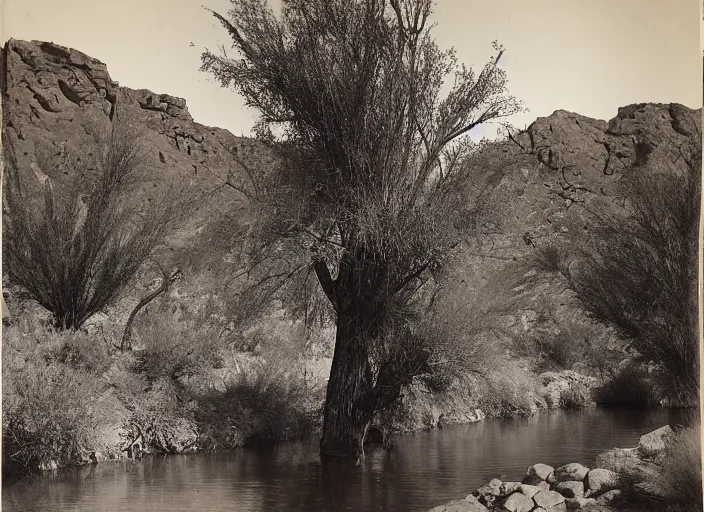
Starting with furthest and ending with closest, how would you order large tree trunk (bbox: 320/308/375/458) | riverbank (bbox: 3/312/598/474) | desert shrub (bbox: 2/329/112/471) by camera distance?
large tree trunk (bbox: 320/308/375/458)
riverbank (bbox: 3/312/598/474)
desert shrub (bbox: 2/329/112/471)

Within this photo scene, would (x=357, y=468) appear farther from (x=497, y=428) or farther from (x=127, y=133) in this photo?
(x=127, y=133)

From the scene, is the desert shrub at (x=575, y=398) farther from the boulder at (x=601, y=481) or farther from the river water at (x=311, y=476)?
the boulder at (x=601, y=481)

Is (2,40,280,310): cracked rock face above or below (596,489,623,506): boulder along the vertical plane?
above

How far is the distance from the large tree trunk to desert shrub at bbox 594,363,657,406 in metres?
Answer: 8.72

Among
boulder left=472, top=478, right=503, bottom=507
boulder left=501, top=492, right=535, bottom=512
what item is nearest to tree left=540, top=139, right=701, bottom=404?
boulder left=472, top=478, right=503, bottom=507

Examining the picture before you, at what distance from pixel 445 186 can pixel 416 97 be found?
1267mm

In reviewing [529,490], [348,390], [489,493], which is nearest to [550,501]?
[529,490]

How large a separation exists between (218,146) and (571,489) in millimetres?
16334

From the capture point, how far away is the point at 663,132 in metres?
25.0

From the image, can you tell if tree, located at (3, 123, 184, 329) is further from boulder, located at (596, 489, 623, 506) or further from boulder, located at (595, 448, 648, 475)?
boulder, located at (596, 489, 623, 506)

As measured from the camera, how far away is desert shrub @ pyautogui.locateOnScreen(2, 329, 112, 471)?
11.2 meters

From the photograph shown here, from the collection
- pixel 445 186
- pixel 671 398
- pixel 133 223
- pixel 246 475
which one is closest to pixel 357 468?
pixel 246 475

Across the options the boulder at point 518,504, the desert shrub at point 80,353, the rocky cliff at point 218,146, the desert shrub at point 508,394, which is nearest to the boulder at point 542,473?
the boulder at point 518,504

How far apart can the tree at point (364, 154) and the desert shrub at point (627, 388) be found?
868 cm
